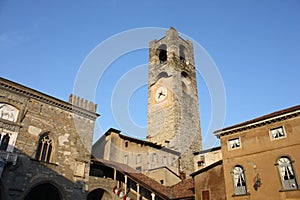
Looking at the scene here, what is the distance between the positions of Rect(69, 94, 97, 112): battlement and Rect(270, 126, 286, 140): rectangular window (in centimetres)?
1355

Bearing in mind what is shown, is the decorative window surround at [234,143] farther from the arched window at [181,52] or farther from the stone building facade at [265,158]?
the arched window at [181,52]

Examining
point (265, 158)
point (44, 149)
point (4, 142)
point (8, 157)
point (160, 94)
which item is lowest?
point (265, 158)

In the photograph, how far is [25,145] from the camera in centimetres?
1584

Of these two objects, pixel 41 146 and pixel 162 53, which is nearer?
pixel 41 146

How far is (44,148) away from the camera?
17000mm

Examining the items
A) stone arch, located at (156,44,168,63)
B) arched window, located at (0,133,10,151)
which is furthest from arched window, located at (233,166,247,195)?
stone arch, located at (156,44,168,63)

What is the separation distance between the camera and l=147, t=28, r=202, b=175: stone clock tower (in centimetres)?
3231

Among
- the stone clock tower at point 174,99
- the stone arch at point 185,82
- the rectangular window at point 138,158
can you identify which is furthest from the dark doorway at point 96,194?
the stone arch at point 185,82

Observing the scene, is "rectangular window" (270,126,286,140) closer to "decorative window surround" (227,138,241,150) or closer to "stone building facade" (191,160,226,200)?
"decorative window surround" (227,138,241,150)

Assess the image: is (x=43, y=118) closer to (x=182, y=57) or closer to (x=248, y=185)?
(x=248, y=185)

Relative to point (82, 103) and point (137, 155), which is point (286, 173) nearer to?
point (82, 103)

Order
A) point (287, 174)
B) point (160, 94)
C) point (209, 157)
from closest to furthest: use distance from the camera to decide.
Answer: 1. point (287, 174)
2. point (209, 157)
3. point (160, 94)

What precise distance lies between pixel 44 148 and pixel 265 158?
1398cm

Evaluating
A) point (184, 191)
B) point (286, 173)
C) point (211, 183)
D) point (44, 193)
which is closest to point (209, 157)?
point (184, 191)
